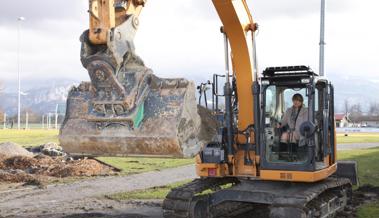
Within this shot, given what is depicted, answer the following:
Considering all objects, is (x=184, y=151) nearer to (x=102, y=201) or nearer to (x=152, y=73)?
(x=152, y=73)

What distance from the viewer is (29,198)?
14.5 metres

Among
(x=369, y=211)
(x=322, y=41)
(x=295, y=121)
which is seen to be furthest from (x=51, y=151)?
(x=295, y=121)

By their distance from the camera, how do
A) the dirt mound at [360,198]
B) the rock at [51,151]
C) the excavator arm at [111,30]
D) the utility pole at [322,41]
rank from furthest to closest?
1. the rock at [51,151]
2. the utility pole at [322,41]
3. the dirt mound at [360,198]
4. the excavator arm at [111,30]

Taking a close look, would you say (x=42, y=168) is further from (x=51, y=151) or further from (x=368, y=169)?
(x=368, y=169)

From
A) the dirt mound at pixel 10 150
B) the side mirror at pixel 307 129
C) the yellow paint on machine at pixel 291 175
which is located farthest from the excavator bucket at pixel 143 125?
the dirt mound at pixel 10 150

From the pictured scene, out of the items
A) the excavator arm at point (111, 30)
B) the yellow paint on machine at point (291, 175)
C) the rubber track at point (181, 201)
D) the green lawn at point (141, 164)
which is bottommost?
the green lawn at point (141, 164)

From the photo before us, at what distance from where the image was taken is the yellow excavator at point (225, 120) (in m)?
8.60

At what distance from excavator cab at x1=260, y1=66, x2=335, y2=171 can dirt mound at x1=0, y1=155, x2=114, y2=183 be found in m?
10.4

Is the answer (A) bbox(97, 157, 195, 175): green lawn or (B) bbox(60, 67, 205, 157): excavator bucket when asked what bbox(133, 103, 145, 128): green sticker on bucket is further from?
(A) bbox(97, 157, 195, 175): green lawn

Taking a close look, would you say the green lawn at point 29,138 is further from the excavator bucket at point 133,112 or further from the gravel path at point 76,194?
the excavator bucket at point 133,112

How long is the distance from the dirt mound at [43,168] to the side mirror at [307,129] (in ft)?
36.1

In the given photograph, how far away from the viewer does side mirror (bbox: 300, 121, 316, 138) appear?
9222mm

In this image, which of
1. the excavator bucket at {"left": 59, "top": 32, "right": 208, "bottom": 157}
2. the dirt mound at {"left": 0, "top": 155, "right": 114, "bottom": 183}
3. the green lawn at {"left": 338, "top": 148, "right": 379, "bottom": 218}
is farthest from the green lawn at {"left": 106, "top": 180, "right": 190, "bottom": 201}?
the excavator bucket at {"left": 59, "top": 32, "right": 208, "bottom": 157}

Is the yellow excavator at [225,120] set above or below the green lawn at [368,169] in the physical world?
above
